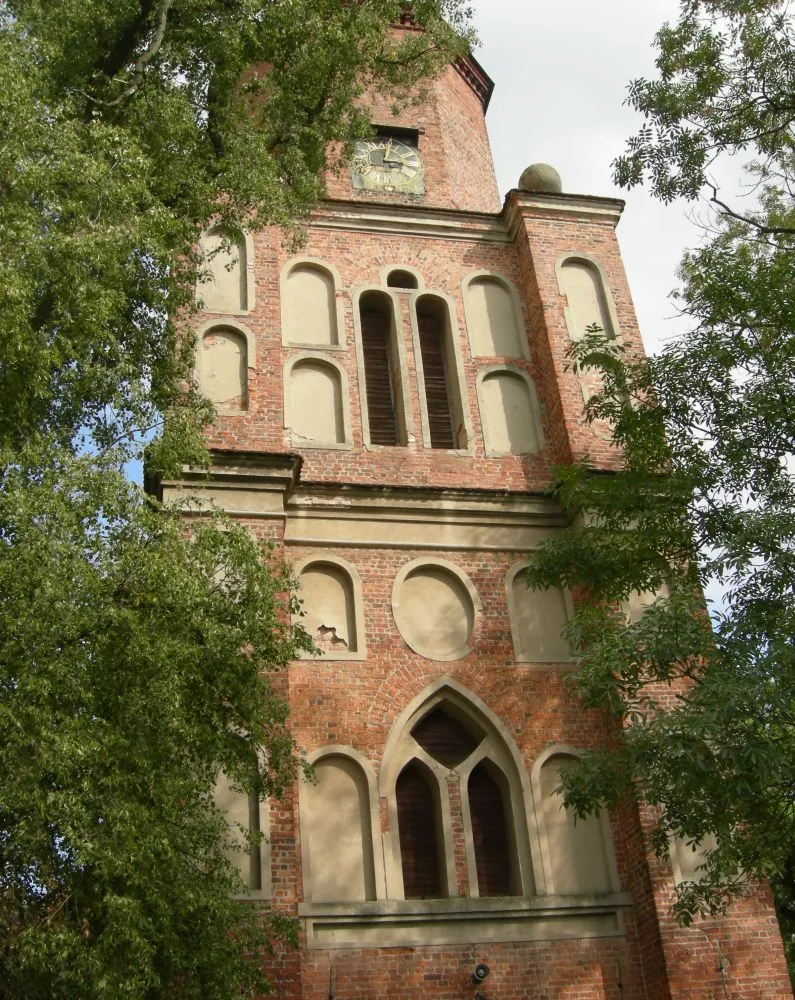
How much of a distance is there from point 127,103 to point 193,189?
1019 mm

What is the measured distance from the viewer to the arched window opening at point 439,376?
538 inches

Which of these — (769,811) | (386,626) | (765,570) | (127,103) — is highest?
(127,103)

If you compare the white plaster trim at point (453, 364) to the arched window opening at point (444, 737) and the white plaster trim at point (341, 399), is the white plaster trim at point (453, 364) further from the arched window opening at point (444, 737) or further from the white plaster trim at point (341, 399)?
the arched window opening at point (444, 737)

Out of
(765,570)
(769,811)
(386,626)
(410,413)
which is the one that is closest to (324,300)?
(410,413)

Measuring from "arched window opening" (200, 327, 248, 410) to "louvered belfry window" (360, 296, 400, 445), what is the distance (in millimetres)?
1504

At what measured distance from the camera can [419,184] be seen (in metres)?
16.5

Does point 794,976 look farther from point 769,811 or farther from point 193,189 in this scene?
point 193,189

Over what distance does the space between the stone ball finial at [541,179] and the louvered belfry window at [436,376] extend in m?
2.39

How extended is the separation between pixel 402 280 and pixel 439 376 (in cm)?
144

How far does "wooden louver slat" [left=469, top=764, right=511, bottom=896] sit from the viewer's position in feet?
35.4

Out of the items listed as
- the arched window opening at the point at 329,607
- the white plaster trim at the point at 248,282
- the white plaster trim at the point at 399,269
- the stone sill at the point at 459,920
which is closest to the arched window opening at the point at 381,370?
the white plaster trim at the point at 399,269

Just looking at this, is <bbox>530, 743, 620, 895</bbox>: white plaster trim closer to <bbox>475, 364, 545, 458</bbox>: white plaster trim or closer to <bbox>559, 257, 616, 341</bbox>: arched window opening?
<bbox>475, 364, 545, 458</bbox>: white plaster trim

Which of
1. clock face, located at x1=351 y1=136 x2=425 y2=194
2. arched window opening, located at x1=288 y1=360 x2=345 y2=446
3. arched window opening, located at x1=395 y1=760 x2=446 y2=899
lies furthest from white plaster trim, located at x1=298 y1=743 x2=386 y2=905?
clock face, located at x1=351 y1=136 x2=425 y2=194

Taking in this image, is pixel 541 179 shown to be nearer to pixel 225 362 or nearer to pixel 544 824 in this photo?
pixel 225 362
